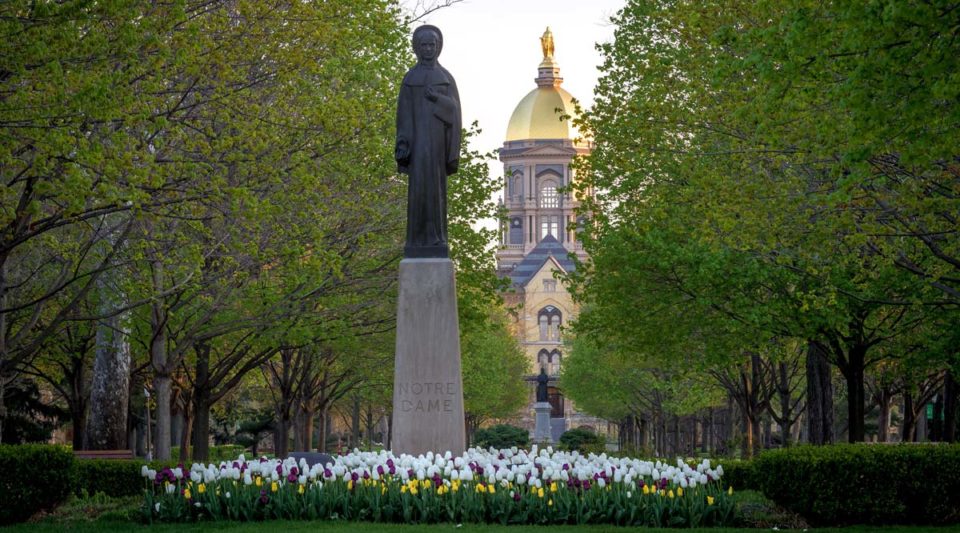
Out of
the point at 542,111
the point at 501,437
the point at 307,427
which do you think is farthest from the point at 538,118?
the point at 307,427

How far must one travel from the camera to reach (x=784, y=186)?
2194cm

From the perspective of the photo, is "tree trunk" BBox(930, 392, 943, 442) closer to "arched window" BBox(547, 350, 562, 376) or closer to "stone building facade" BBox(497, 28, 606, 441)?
"arched window" BBox(547, 350, 562, 376)

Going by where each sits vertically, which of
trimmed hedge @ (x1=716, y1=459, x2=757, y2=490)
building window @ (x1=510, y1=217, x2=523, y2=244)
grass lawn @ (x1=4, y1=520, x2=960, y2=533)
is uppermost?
building window @ (x1=510, y1=217, x2=523, y2=244)

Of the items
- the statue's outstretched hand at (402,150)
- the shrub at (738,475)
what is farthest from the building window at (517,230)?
the statue's outstretched hand at (402,150)

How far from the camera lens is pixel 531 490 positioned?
1611 centimetres

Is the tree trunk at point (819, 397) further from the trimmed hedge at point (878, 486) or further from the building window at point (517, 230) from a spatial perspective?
the building window at point (517, 230)

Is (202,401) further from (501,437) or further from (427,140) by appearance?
(501,437)

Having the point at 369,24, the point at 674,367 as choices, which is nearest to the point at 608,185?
the point at 369,24

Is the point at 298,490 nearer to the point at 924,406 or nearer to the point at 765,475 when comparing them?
the point at 765,475

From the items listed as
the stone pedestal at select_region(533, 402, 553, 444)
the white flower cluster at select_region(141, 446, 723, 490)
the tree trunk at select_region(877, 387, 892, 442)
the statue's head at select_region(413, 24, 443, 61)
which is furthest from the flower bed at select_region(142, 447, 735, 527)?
the stone pedestal at select_region(533, 402, 553, 444)

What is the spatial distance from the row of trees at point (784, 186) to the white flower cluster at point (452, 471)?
387cm

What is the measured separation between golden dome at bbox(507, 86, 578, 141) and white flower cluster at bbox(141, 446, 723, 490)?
563ft

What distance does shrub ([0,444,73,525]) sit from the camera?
16.8 m

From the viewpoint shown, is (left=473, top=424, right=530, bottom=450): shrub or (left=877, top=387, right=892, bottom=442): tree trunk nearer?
(left=877, top=387, right=892, bottom=442): tree trunk
